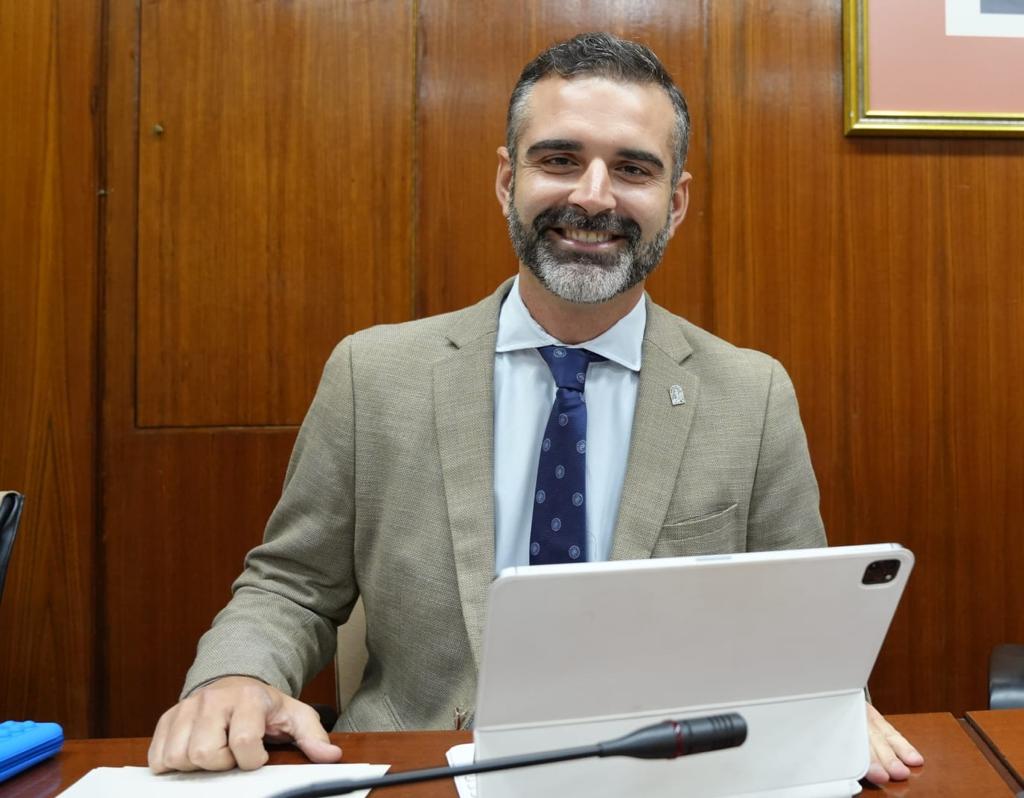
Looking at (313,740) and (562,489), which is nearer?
(313,740)

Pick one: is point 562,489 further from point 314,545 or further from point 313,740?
point 313,740

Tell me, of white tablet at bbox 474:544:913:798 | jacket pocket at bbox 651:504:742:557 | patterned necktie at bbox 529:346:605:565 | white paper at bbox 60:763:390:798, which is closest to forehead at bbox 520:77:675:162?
patterned necktie at bbox 529:346:605:565

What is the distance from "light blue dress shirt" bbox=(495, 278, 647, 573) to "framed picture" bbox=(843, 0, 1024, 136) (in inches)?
37.9

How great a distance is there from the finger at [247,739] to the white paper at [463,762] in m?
0.20

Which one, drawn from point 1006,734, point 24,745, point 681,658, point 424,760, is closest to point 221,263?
point 24,745

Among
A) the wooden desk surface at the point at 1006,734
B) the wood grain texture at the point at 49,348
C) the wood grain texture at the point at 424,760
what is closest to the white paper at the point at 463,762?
the wood grain texture at the point at 424,760

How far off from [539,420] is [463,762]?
59cm

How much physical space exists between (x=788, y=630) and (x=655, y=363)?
0.75 metres

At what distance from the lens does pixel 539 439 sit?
4.49 feet

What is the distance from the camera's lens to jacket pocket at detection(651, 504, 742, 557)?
131cm

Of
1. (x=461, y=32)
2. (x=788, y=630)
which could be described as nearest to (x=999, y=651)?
(x=788, y=630)

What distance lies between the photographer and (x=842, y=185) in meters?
2.01

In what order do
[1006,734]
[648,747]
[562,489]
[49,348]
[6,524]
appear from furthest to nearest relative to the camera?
[49,348] → [562,489] → [6,524] → [1006,734] → [648,747]

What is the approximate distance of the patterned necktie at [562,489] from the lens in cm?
129
